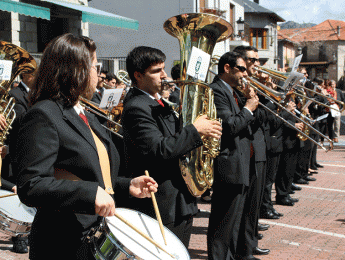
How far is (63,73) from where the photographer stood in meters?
1.95

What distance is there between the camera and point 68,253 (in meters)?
1.93

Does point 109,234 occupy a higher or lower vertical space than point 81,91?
lower

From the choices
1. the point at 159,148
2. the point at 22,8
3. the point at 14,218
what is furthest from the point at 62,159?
the point at 22,8

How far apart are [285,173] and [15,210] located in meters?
4.75

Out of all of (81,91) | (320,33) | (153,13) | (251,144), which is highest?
(320,33)

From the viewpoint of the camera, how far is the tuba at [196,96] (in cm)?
296

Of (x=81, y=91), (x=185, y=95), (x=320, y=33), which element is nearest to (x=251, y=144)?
(x=185, y=95)

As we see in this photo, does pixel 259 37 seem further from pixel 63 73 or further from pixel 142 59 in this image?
pixel 63 73

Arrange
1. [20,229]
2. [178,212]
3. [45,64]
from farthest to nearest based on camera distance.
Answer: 1. [20,229]
2. [178,212]
3. [45,64]

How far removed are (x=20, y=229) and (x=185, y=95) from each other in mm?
1767

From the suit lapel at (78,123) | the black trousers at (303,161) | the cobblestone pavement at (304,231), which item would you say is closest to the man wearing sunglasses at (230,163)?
the cobblestone pavement at (304,231)

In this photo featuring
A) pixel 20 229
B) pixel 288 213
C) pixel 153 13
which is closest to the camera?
pixel 20 229

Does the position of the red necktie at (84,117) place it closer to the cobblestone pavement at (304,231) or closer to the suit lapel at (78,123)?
the suit lapel at (78,123)

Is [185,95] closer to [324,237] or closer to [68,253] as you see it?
[68,253]
